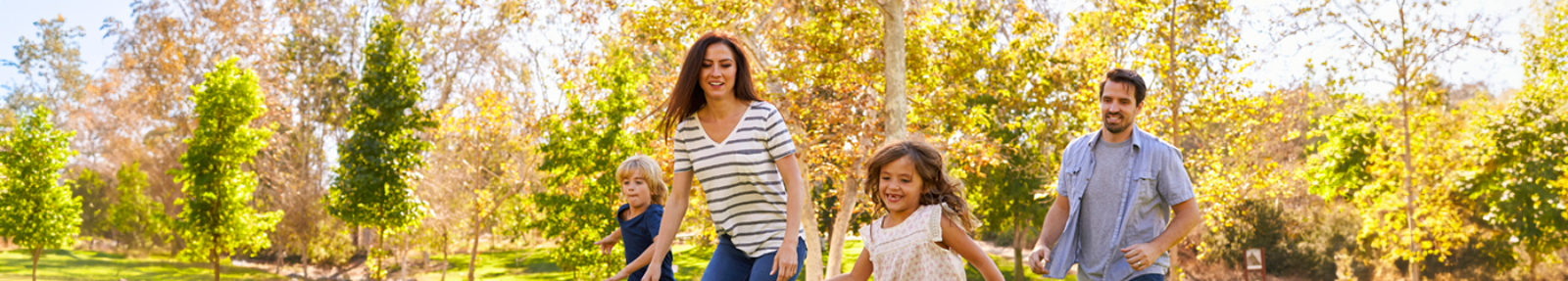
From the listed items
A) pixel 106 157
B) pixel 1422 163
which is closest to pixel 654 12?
pixel 1422 163

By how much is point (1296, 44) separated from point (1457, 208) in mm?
3583

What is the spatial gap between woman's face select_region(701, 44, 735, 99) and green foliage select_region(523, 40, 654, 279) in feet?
32.2

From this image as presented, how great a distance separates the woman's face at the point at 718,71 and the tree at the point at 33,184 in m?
16.3

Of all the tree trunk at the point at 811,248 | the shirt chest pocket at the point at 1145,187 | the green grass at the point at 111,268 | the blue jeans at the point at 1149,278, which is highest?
the shirt chest pocket at the point at 1145,187

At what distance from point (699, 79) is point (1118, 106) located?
49.6 inches

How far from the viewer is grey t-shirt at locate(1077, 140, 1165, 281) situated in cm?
287

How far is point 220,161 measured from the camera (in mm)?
13961

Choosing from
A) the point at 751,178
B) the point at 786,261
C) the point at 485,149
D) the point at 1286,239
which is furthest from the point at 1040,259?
the point at 1286,239

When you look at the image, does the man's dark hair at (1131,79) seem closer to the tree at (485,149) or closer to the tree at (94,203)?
the tree at (485,149)

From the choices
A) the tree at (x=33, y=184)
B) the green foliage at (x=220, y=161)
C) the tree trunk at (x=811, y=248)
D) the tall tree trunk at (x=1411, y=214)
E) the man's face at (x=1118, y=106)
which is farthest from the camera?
the tree at (x=33, y=184)

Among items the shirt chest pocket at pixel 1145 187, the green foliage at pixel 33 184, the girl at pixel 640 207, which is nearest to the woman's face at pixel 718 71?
the shirt chest pocket at pixel 1145 187

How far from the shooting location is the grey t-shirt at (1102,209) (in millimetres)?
2867

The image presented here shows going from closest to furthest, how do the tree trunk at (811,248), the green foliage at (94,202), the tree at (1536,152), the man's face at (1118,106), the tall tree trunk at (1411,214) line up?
the man's face at (1118,106) < the tree trunk at (811,248) < the tree at (1536,152) < the tall tree trunk at (1411,214) < the green foliage at (94,202)

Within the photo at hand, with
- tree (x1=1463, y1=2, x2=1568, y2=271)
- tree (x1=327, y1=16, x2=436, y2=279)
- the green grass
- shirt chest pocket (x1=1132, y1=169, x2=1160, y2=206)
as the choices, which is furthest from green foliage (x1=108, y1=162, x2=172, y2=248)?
tree (x1=1463, y1=2, x2=1568, y2=271)
